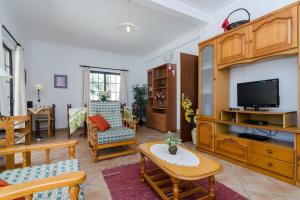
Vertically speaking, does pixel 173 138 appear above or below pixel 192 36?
below

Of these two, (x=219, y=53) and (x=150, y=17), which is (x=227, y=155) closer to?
(x=219, y=53)

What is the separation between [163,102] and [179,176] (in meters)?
3.87

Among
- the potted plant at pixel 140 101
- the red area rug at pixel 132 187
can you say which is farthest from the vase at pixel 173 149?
the potted plant at pixel 140 101

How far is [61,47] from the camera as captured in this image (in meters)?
5.09

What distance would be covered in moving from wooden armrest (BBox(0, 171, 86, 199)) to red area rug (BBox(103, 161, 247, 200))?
0.94 meters

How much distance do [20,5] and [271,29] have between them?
4.16 meters

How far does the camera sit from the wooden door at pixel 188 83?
3459 millimetres

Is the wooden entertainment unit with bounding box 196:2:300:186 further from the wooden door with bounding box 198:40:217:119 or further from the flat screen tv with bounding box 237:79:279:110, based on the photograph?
the flat screen tv with bounding box 237:79:279:110

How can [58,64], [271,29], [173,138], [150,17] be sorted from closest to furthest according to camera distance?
[173,138], [271,29], [150,17], [58,64]

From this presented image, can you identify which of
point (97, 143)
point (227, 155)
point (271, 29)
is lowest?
point (227, 155)

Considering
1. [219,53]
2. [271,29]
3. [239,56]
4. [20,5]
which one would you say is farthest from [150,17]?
[20,5]

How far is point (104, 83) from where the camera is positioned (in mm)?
5844

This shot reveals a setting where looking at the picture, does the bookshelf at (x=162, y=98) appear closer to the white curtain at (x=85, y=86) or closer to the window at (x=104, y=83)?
the window at (x=104, y=83)

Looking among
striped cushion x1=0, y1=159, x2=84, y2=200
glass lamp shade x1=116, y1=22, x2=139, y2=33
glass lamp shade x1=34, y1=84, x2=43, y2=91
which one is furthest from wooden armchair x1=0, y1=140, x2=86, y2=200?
glass lamp shade x1=34, y1=84, x2=43, y2=91
